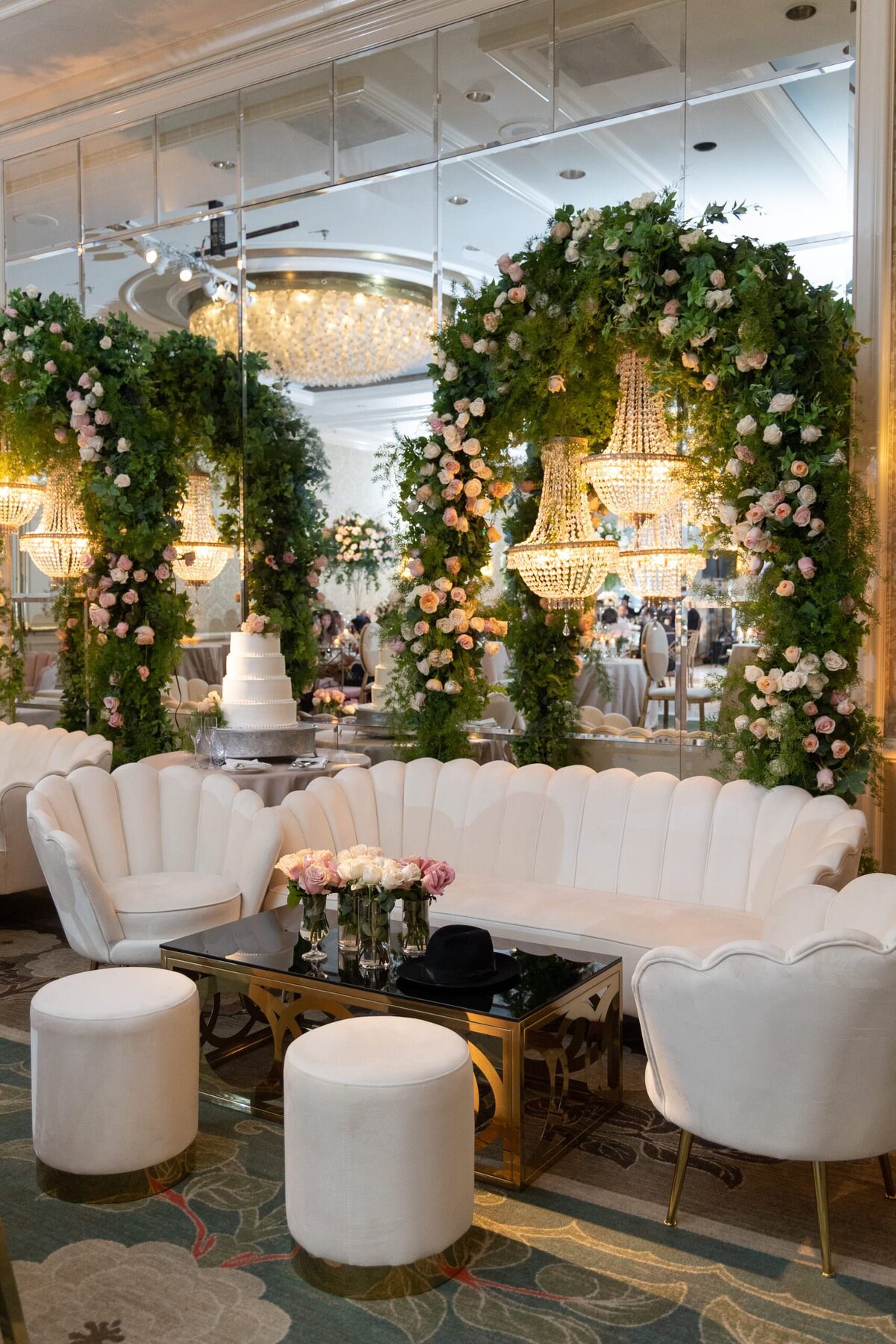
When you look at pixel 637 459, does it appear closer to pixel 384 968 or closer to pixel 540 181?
pixel 540 181

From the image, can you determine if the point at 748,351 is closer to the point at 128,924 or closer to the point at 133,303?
the point at 128,924

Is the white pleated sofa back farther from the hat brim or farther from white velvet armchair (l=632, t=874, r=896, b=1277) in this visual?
white velvet armchair (l=632, t=874, r=896, b=1277)

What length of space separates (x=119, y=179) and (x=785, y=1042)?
7.55 m

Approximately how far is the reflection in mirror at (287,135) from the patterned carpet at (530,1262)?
5.66 m

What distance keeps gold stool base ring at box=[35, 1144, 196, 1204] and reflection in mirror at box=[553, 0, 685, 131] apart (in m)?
5.17

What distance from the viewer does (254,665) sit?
6531 millimetres

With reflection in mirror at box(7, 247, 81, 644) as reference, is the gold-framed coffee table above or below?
below

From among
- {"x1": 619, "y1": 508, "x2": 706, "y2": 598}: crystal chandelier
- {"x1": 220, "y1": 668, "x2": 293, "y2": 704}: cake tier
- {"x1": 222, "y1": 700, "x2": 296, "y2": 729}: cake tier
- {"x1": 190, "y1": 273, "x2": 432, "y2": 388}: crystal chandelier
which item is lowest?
{"x1": 222, "y1": 700, "x2": 296, "y2": 729}: cake tier

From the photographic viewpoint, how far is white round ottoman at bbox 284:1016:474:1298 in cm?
273

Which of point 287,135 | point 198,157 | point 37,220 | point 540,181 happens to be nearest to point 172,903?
point 540,181

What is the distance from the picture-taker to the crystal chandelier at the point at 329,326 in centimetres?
676

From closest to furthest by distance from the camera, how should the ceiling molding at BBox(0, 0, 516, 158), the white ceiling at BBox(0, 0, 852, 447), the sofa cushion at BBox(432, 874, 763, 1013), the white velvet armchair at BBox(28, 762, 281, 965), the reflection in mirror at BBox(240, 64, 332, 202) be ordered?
the sofa cushion at BBox(432, 874, 763, 1013) < the white velvet armchair at BBox(28, 762, 281, 965) < the white ceiling at BBox(0, 0, 852, 447) < the ceiling molding at BBox(0, 0, 516, 158) < the reflection in mirror at BBox(240, 64, 332, 202)

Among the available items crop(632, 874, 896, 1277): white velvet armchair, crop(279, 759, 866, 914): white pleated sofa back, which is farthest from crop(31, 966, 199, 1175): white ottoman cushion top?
crop(279, 759, 866, 914): white pleated sofa back

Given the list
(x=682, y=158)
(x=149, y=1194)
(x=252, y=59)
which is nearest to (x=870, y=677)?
(x=682, y=158)
